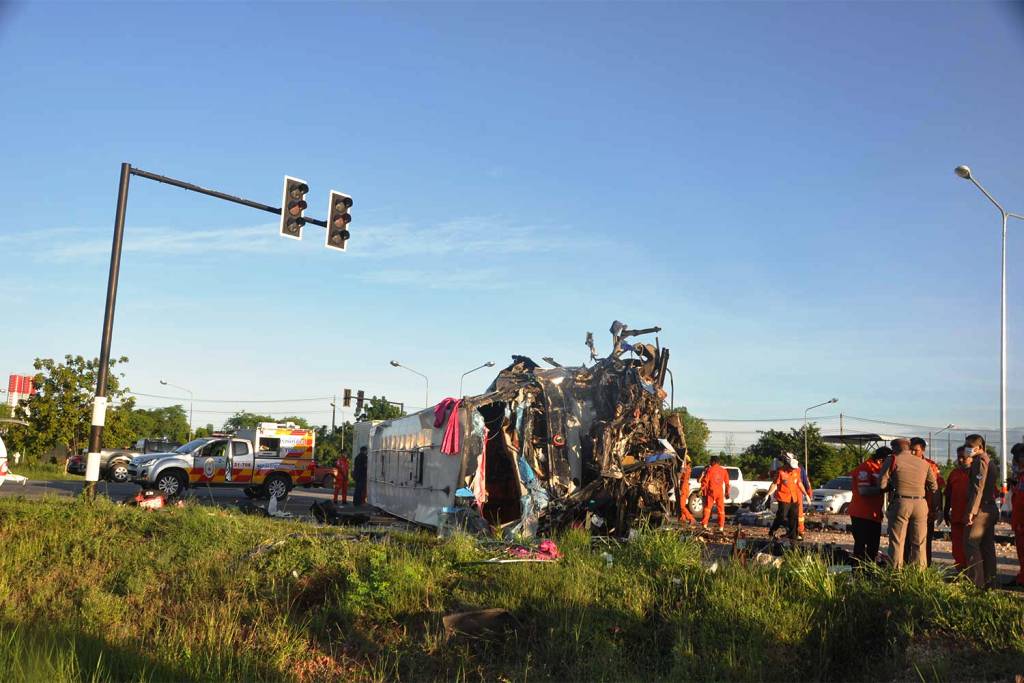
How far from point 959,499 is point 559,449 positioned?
5.99 meters

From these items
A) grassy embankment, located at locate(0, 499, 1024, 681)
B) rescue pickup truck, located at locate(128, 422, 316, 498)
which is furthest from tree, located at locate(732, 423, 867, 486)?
grassy embankment, located at locate(0, 499, 1024, 681)

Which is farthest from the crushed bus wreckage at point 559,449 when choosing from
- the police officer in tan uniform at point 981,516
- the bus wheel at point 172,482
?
the bus wheel at point 172,482

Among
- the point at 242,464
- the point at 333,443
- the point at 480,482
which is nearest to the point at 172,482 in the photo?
the point at 242,464

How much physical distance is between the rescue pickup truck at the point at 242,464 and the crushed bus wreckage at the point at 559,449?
49.7ft

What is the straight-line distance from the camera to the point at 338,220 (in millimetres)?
14977

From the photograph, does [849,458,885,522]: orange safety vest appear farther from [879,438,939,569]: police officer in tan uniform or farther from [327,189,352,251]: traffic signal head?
[327,189,352,251]: traffic signal head

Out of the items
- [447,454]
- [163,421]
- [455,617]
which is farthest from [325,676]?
[163,421]

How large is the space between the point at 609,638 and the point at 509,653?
918 millimetres

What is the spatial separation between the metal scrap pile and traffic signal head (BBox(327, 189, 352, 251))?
140 inches

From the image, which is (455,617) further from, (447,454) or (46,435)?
(46,435)

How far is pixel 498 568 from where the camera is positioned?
9.51 meters

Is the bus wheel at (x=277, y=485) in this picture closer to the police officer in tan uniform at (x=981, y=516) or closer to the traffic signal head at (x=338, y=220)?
the traffic signal head at (x=338, y=220)

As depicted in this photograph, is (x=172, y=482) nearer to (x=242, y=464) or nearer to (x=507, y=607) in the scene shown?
(x=242, y=464)

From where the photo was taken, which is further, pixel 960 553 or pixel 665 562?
pixel 960 553
